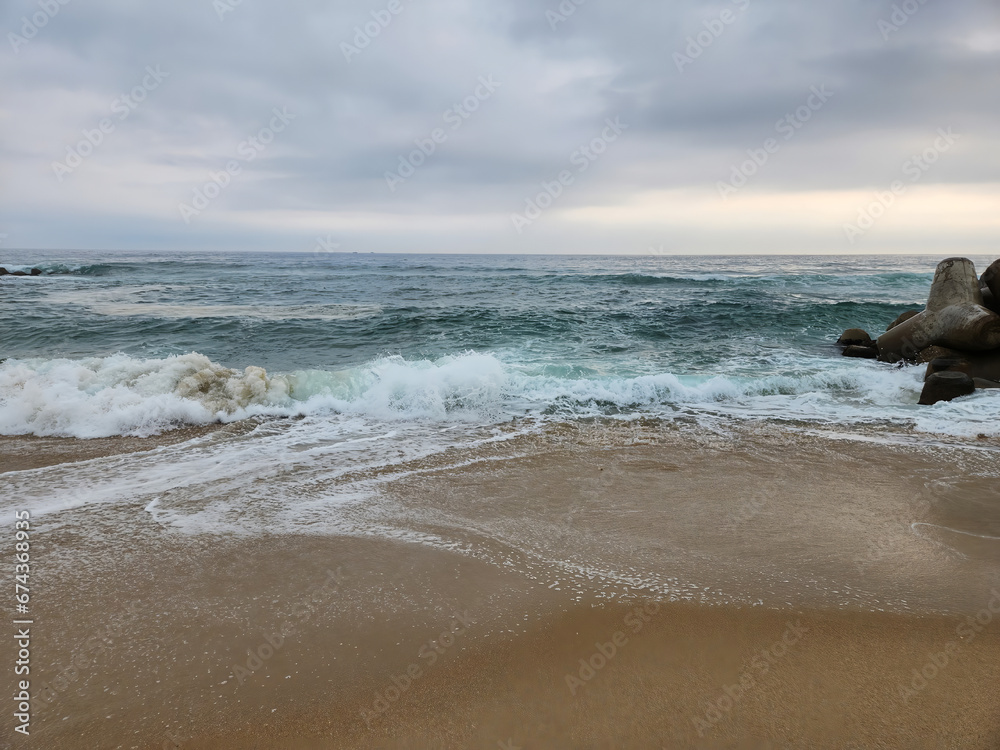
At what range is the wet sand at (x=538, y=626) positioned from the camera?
2.29 metres

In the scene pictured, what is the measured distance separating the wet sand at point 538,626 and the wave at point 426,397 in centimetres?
265

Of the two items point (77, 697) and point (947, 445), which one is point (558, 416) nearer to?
point (947, 445)

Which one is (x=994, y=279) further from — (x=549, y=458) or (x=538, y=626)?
(x=538, y=626)

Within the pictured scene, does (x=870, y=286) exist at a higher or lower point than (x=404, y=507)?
higher

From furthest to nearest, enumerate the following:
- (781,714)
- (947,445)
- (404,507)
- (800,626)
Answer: (947,445) < (404,507) < (800,626) < (781,714)

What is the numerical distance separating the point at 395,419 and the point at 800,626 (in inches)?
200

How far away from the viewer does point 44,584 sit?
326 cm

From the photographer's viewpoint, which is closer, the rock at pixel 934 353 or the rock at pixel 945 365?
the rock at pixel 945 365

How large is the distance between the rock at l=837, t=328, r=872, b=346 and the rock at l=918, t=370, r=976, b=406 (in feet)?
17.0

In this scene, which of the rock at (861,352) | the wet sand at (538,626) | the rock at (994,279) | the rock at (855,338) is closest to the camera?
the wet sand at (538,626)

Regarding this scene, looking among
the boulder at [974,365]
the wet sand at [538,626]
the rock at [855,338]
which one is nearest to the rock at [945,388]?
the boulder at [974,365]

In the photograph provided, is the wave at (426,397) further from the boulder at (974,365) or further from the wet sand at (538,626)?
the wet sand at (538,626)

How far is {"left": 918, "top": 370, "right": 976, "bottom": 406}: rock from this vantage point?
24.4ft

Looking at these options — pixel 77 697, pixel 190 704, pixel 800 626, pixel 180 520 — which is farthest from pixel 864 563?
pixel 180 520
